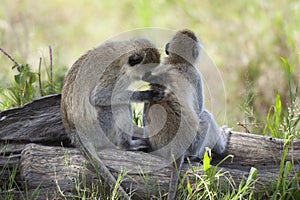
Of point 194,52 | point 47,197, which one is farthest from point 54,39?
point 47,197

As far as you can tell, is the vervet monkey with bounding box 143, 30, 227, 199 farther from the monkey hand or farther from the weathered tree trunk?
the weathered tree trunk

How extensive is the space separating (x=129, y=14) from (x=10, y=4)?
2093mm

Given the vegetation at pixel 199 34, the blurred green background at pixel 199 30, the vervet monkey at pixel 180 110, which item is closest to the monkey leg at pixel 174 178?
the vervet monkey at pixel 180 110

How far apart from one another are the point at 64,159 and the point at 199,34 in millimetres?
5073

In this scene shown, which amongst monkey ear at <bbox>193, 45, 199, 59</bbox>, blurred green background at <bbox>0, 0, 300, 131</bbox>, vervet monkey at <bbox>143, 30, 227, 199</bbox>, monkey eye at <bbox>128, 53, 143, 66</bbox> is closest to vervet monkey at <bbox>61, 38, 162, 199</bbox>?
monkey eye at <bbox>128, 53, 143, 66</bbox>

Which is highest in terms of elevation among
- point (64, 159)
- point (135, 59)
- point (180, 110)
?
point (135, 59)

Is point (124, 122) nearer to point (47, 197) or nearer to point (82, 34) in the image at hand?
point (47, 197)

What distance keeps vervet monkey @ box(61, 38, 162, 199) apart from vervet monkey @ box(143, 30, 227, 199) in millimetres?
122

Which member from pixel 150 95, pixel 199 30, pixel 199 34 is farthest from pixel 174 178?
pixel 199 30

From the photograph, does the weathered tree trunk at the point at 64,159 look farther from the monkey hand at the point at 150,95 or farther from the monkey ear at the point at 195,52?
the monkey ear at the point at 195,52

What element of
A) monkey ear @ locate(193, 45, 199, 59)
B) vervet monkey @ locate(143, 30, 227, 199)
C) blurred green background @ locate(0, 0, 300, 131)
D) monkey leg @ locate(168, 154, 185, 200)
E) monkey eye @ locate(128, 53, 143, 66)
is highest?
blurred green background @ locate(0, 0, 300, 131)

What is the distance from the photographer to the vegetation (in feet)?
21.2

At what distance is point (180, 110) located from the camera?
5098mm

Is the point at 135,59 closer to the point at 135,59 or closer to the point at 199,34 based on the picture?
the point at 135,59
